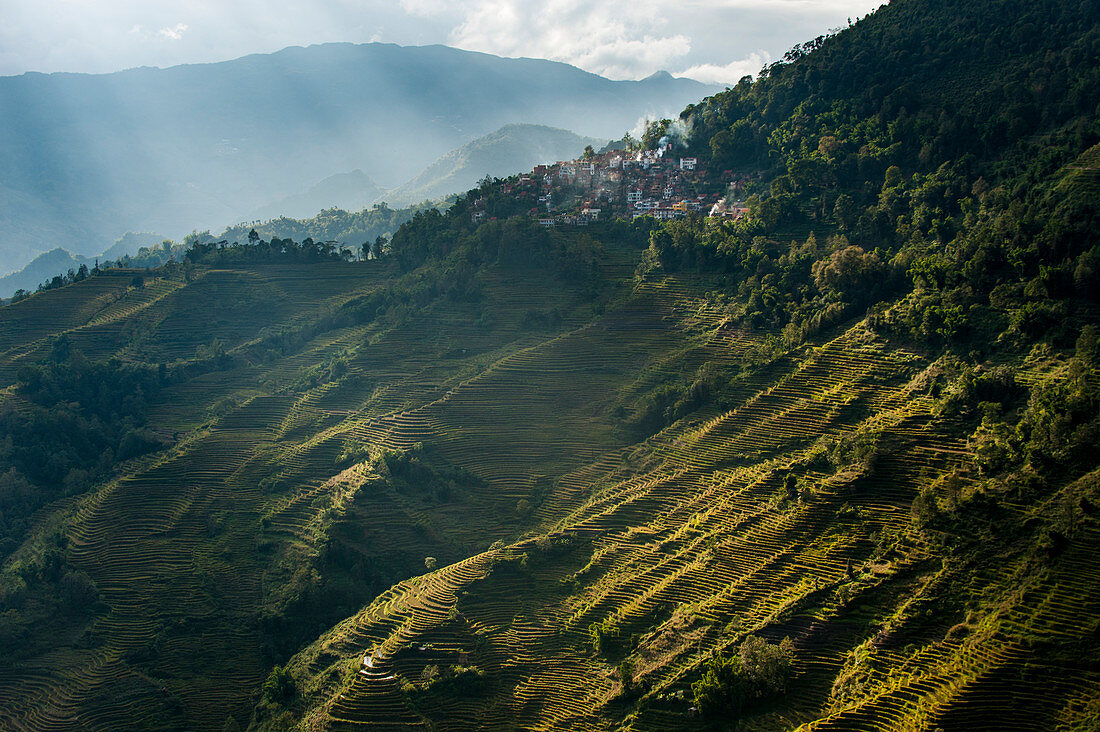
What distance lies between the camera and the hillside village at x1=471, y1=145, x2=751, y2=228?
155 feet

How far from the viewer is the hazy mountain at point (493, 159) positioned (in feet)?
417

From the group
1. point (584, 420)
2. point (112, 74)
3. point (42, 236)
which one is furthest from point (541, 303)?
point (112, 74)

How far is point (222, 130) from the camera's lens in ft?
532

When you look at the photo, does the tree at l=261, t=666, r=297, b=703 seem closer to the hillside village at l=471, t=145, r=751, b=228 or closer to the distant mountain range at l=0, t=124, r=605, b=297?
the hillside village at l=471, t=145, r=751, b=228

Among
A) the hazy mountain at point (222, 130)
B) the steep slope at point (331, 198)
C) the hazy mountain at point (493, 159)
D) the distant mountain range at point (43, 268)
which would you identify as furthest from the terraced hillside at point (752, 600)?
the hazy mountain at point (222, 130)

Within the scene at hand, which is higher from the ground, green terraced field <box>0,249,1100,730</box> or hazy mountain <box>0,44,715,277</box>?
hazy mountain <box>0,44,715,277</box>

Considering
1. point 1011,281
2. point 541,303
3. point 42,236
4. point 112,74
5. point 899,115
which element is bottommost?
point 1011,281

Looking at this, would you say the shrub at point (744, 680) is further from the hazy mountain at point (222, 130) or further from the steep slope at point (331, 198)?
the hazy mountain at point (222, 130)

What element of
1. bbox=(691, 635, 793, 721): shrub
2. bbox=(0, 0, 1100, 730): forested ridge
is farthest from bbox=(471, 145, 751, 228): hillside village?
bbox=(691, 635, 793, 721): shrub

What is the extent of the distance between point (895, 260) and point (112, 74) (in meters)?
175

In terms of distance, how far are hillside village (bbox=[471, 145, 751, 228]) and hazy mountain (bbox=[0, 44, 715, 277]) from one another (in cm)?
11093

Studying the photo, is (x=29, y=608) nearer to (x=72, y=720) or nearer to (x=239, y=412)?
(x=72, y=720)

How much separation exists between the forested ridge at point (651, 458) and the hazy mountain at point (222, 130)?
354ft

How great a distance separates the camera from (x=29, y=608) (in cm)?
2850
